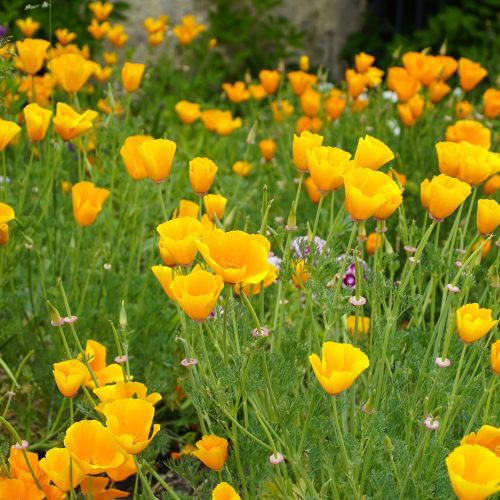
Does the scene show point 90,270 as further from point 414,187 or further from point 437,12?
point 437,12

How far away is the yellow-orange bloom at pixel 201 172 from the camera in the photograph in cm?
176

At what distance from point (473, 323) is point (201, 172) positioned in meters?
0.61

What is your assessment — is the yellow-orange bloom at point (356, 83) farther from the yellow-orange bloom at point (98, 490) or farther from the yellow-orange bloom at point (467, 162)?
the yellow-orange bloom at point (98, 490)

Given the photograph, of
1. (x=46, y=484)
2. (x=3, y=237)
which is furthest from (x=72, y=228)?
(x=46, y=484)

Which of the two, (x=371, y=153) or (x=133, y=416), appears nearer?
(x=133, y=416)

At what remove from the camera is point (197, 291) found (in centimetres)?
136

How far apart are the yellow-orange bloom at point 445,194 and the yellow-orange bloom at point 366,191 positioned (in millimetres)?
97

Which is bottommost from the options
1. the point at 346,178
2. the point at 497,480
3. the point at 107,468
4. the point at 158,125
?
the point at 158,125

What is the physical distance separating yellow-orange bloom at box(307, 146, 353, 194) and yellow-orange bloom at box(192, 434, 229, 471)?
0.47 metres

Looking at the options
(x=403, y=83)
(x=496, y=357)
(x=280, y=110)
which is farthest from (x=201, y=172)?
(x=280, y=110)

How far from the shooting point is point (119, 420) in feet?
4.61

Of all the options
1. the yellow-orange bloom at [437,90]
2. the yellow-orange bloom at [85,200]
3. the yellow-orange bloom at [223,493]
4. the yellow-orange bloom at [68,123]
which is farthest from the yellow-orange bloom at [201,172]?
the yellow-orange bloom at [437,90]

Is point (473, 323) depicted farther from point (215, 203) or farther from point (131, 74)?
point (131, 74)

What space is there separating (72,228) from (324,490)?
4.04 ft
